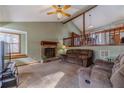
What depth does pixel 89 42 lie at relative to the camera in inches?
206

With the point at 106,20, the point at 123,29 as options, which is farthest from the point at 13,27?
the point at 106,20

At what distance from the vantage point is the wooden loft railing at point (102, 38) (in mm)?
4109

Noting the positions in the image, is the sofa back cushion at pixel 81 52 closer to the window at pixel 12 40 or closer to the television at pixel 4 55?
→ the window at pixel 12 40

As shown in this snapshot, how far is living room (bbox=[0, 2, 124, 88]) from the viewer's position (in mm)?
2041

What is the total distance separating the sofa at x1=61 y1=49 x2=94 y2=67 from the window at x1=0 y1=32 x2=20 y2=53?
2.95 meters

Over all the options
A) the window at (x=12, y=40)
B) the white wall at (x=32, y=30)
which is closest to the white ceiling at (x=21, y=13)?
the white wall at (x=32, y=30)

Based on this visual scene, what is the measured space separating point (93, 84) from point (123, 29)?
346 cm

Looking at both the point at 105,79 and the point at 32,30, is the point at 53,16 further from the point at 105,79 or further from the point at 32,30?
the point at 105,79

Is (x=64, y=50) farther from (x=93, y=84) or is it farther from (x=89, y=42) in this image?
(x=93, y=84)

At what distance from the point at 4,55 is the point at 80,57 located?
3.38 m

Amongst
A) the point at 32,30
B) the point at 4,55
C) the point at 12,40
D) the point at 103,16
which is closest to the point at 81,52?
the point at 103,16

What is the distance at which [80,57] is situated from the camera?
497 centimetres

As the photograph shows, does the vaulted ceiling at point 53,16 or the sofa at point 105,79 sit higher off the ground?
the vaulted ceiling at point 53,16

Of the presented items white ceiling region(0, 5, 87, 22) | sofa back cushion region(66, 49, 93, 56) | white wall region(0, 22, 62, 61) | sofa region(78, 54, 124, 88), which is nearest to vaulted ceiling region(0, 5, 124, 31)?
white ceiling region(0, 5, 87, 22)
